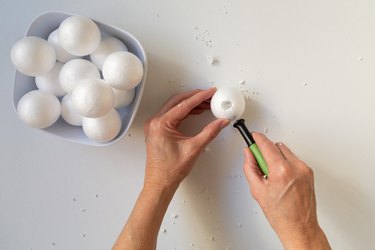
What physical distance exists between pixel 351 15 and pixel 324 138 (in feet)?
0.74

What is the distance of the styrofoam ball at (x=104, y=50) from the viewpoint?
1.98 ft

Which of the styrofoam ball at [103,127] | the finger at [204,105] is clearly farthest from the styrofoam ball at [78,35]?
the finger at [204,105]

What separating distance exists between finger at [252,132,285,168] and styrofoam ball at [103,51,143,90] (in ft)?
0.70

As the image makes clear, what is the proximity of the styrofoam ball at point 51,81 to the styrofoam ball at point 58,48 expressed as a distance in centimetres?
2

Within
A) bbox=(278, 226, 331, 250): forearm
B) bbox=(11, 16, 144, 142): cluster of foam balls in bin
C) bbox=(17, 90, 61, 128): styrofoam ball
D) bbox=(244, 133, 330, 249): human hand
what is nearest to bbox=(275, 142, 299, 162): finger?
bbox=(244, 133, 330, 249): human hand

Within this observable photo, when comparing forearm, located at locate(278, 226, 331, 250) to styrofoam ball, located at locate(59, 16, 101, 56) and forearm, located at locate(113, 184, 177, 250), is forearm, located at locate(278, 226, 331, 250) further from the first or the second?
styrofoam ball, located at locate(59, 16, 101, 56)

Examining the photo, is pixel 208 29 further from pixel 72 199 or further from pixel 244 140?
pixel 72 199

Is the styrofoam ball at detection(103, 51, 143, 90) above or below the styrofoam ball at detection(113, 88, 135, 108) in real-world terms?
above

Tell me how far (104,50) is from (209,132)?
0.22 meters

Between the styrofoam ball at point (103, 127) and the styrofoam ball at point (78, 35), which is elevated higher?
the styrofoam ball at point (78, 35)

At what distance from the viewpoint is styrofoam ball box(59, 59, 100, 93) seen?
1.88 feet

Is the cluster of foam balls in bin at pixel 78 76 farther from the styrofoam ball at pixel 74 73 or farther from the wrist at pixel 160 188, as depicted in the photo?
the wrist at pixel 160 188

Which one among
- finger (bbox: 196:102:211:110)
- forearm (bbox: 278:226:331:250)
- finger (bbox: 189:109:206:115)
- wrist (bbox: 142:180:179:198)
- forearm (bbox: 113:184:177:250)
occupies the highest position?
finger (bbox: 196:102:211:110)

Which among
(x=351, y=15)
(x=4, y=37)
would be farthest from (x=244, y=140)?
(x=4, y=37)
